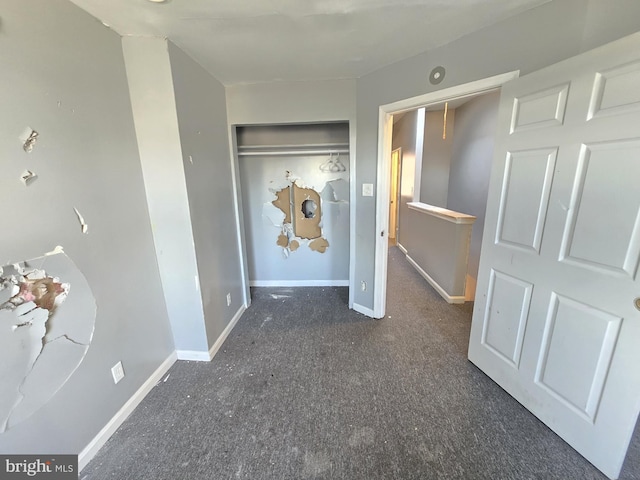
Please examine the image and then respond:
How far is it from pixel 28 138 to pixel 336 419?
6.78 feet

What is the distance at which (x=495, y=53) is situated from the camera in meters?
1.48

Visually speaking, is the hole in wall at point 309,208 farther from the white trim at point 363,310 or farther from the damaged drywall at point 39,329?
A: the damaged drywall at point 39,329

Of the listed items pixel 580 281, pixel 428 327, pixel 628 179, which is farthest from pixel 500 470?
pixel 628 179

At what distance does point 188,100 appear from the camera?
1741 mm

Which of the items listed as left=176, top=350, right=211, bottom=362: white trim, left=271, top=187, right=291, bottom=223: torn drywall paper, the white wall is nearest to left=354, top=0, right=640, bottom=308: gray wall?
left=271, top=187, right=291, bottom=223: torn drywall paper

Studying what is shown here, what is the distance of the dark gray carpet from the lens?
4.07 feet

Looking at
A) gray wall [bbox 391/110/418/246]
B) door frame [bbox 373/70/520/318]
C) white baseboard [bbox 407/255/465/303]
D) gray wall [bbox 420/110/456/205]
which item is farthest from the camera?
gray wall [bbox 420/110/456/205]

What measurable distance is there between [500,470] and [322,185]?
2.69 m

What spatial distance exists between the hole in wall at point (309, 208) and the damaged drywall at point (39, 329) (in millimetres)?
2199

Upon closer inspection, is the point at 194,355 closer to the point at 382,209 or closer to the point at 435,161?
the point at 382,209

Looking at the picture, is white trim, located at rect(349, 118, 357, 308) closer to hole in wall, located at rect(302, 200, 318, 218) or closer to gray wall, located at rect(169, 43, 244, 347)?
hole in wall, located at rect(302, 200, 318, 218)

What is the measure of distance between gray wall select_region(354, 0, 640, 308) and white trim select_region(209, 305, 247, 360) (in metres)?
1.52

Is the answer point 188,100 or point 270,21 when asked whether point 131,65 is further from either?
point 270,21

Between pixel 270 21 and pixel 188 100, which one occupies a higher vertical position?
pixel 270 21
